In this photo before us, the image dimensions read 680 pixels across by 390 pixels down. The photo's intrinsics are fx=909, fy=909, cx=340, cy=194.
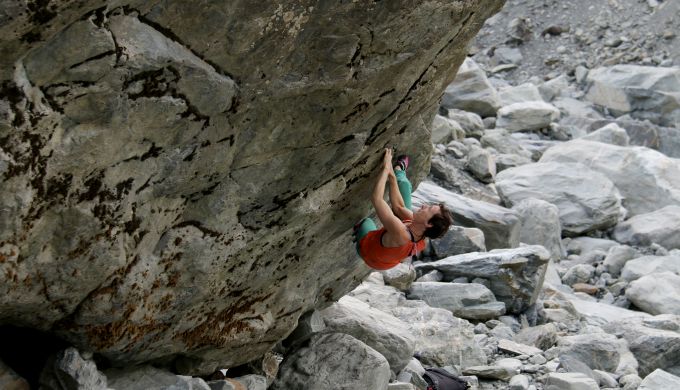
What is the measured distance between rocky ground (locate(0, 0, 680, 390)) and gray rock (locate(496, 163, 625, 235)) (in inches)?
1.6

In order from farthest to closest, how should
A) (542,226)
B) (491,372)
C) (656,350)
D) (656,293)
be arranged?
(542,226), (656,293), (656,350), (491,372)

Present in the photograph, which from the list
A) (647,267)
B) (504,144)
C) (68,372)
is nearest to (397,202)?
(68,372)

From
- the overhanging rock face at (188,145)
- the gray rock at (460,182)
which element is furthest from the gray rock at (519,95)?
the overhanging rock face at (188,145)

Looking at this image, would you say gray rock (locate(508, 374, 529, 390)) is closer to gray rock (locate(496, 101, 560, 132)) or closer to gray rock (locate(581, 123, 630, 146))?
gray rock (locate(581, 123, 630, 146))

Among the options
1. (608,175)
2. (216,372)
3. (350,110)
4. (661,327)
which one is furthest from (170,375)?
(608,175)

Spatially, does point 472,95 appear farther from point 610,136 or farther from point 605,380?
point 605,380

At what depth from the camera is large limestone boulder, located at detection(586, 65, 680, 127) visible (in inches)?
1331

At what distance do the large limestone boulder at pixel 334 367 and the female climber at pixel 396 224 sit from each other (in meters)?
1.35

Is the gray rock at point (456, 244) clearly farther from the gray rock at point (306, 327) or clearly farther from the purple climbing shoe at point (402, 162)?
the purple climbing shoe at point (402, 162)

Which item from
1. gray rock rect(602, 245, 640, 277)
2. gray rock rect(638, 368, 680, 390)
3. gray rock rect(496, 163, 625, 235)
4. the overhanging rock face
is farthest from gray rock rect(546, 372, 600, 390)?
gray rock rect(496, 163, 625, 235)

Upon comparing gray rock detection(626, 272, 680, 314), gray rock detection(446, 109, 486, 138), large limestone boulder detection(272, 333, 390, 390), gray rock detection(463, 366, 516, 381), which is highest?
large limestone boulder detection(272, 333, 390, 390)

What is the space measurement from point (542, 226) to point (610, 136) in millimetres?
8872

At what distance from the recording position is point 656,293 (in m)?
17.0

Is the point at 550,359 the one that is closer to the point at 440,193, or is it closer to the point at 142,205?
the point at 440,193
